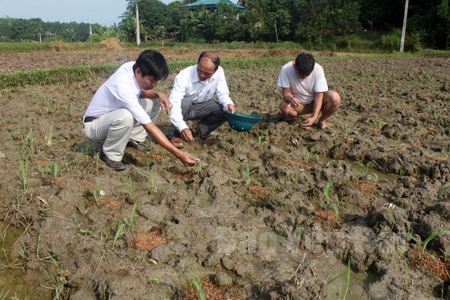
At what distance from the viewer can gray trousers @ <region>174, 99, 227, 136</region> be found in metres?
3.92

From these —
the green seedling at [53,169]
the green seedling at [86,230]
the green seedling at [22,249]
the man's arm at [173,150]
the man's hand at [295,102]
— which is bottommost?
the green seedling at [22,249]

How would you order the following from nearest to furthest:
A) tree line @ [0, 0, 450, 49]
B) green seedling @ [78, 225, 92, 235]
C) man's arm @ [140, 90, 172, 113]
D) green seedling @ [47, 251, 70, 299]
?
green seedling @ [47, 251, 70, 299], green seedling @ [78, 225, 92, 235], man's arm @ [140, 90, 172, 113], tree line @ [0, 0, 450, 49]

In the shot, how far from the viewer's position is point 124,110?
297 cm

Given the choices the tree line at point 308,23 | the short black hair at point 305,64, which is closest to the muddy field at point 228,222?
the short black hair at point 305,64

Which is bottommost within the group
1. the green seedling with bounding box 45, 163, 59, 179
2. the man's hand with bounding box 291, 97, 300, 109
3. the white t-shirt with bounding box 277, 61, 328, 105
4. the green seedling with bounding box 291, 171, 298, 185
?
the green seedling with bounding box 291, 171, 298, 185

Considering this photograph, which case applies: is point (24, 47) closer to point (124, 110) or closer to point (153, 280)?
point (124, 110)

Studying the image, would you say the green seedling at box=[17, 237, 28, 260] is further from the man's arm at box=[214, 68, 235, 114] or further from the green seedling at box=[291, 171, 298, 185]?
the man's arm at box=[214, 68, 235, 114]

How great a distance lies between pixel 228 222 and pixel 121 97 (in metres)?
1.49

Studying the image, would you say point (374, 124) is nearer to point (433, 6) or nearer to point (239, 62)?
point (239, 62)

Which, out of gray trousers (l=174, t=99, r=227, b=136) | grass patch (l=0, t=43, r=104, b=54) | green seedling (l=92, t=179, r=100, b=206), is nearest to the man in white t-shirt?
gray trousers (l=174, t=99, r=227, b=136)

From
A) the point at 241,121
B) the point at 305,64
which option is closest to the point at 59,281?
the point at 241,121

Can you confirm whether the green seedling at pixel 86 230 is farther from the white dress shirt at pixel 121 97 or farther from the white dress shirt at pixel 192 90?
the white dress shirt at pixel 192 90

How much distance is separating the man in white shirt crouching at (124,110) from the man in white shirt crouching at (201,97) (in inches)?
23.4

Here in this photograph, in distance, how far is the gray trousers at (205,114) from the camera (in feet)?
12.9
